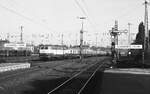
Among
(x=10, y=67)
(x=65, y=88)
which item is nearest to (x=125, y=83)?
(x=65, y=88)

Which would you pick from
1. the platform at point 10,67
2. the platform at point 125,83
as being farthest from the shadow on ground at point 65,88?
the platform at point 10,67

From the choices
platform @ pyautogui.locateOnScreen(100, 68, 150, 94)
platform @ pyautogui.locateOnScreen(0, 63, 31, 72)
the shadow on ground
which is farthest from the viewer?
platform @ pyautogui.locateOnScreen(0, 63, 31, 72)

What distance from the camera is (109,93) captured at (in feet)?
50.3

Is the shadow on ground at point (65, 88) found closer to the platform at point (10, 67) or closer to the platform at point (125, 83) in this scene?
the platform at point (125, 83)

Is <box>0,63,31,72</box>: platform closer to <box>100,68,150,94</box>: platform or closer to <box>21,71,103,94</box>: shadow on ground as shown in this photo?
<box>21,71,103,94</box>: shadow on ground

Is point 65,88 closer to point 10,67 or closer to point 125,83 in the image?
point 125,83

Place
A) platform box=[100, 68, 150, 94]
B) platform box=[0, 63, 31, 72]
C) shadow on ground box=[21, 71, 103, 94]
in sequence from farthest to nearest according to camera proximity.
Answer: platform box=[0, 63, 31, 72]
shadow on ground box=[21, 71, 103, 94]
platform box=[100, 68, 150, 94]

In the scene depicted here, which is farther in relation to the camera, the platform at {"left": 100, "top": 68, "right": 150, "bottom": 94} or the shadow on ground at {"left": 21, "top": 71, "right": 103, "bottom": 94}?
the shadow on ground at {"left": 21, "top": 71, "right": 103, "bottom": 94}

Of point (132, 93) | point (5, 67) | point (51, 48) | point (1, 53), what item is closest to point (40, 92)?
point (132, 93)

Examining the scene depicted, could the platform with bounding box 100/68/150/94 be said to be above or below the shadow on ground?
above

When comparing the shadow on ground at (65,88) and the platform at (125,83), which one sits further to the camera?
the shadow on ground at (65,88)

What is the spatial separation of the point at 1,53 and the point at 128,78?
6213 centimetres

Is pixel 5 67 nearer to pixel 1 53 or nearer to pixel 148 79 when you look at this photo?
pixel 148 79

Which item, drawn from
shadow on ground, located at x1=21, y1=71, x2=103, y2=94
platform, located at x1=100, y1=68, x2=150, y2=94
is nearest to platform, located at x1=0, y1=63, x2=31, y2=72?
shadow on ground, located at x1=21, y1=71, x2=103, y2=94
